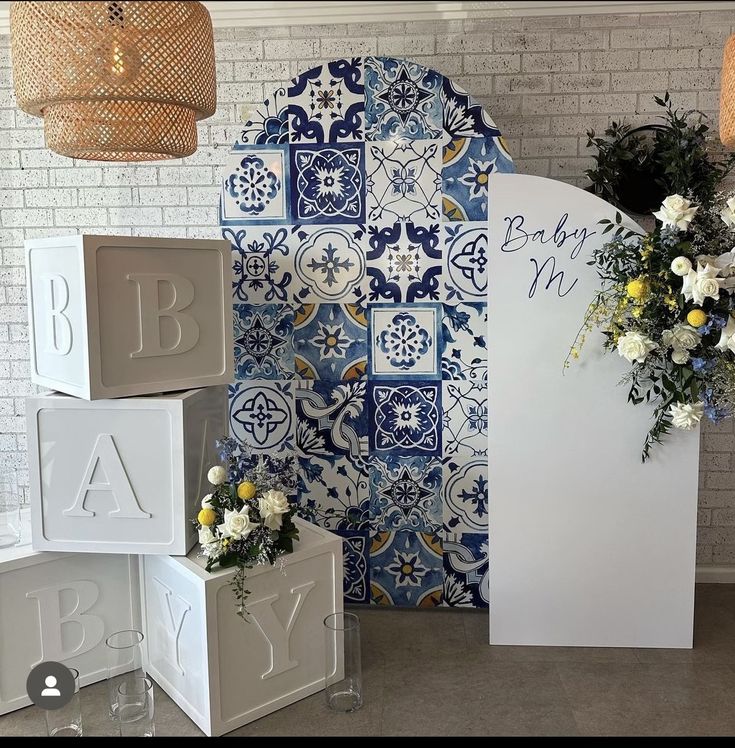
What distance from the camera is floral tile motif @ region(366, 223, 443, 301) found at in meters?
2.87

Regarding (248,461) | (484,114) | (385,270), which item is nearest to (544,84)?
(484,114)

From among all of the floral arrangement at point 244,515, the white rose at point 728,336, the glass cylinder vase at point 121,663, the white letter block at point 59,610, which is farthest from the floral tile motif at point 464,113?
the glass cylinder vase at point 121,663

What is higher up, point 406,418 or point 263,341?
point 263,341

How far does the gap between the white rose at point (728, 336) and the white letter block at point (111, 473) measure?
1.64 meters

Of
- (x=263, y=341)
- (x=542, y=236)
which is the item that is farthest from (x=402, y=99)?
(x=263, y=341)

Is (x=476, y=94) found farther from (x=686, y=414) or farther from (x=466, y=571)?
(x=466, y=571)

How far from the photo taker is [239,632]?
2.24 m

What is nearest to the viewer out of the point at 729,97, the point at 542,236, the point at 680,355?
the point at 729,97

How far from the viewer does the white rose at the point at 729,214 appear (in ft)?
7.73

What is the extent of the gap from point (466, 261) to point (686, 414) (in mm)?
944

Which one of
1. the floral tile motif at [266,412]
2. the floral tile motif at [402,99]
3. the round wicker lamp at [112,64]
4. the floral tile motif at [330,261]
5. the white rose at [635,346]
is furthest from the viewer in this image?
the floral tile motif at [266,412]

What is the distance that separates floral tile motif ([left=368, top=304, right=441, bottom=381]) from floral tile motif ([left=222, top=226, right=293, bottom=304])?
0.36 metres

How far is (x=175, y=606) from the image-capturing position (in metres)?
2.33

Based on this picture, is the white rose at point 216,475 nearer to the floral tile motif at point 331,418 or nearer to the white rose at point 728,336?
the floral tile motif at point 331,418
